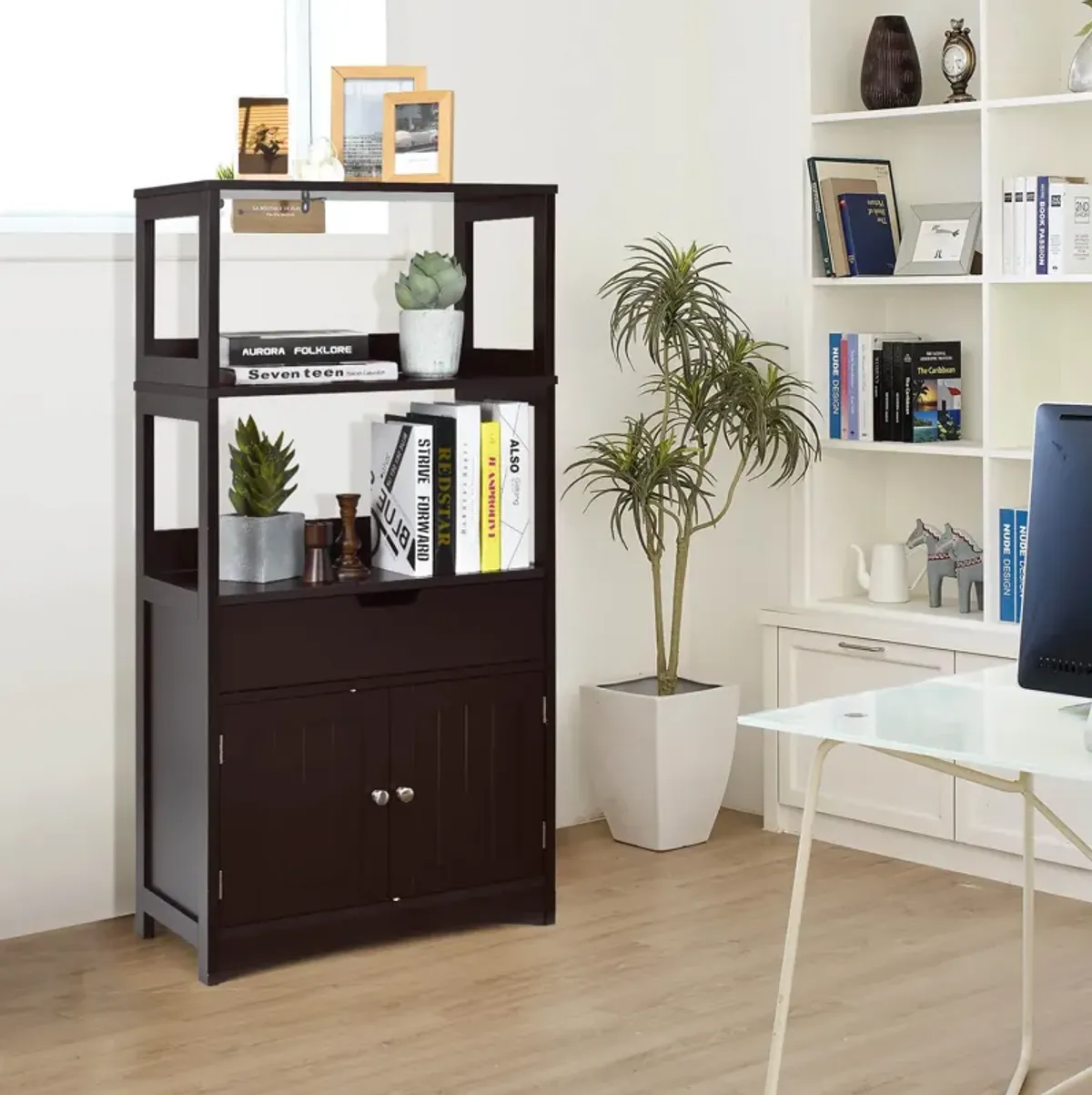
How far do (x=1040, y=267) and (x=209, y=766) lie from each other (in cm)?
218

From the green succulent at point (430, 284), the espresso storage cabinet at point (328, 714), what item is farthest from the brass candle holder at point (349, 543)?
the green succulent at point (430, 284)

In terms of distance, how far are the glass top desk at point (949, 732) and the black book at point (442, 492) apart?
4.03ft

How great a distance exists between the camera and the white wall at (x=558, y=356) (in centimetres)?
400

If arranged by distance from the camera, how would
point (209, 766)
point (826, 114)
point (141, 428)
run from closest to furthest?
point (209, 766)
point (141, 428)
point (826, 114)

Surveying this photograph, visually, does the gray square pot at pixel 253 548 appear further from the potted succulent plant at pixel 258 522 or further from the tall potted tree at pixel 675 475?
the tall potted tree at pixel 675 475

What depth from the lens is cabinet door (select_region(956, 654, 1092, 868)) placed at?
4195 millimetres

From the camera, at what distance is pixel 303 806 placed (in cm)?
381

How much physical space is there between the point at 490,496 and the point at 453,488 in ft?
0.32

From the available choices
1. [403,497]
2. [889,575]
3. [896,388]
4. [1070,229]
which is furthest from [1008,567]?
[403,497]

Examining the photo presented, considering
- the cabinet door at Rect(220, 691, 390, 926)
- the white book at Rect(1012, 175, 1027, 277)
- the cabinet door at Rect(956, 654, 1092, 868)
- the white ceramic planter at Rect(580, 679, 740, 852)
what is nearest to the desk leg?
the cabinet door at Rect(220, 691, 390, 926)

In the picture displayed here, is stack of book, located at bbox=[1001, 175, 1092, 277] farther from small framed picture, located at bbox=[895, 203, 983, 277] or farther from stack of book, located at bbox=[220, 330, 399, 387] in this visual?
stack of book, located at bbox=[220, 330, 399, 387]

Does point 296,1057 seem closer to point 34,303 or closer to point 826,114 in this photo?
point 34,303

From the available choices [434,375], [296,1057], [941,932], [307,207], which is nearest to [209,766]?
[296,1057]

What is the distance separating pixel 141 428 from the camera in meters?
3.93
